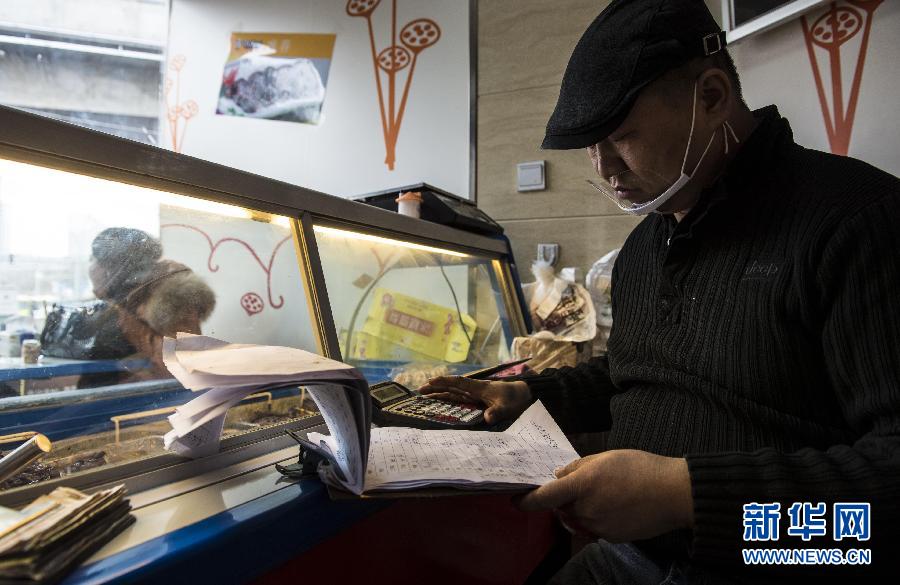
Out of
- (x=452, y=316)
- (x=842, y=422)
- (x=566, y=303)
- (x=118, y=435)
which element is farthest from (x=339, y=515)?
(x=566, y=303)

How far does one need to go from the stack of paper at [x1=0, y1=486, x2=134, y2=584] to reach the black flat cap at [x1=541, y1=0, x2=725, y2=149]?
0.89 m

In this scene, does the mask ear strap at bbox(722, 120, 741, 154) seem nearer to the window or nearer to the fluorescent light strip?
the fluorescent light strip

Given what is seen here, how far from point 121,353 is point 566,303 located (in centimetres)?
175

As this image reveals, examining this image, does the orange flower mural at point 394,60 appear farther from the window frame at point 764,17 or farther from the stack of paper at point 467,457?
the stack of paper at point 467,457

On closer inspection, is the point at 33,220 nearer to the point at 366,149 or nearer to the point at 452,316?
the point at 452,316

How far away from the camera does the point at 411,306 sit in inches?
74.6

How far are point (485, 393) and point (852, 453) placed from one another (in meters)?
0.69

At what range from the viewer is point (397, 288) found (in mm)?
1824

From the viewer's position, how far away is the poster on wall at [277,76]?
3.22 m

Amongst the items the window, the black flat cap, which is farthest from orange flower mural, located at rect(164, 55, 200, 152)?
the black flat cap

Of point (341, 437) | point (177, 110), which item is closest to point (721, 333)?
point (341, 437)

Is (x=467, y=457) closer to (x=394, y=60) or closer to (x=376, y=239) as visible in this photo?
(x=376, y=239)

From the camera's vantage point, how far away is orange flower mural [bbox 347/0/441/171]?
2.96 m

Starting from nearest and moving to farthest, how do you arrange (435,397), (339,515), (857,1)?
(339,515) < (435,397) < (857,1)
